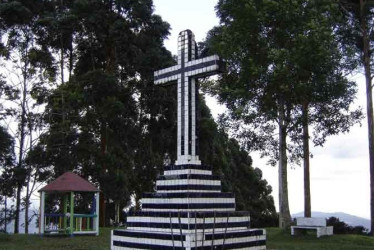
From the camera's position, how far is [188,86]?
1031 centimetres

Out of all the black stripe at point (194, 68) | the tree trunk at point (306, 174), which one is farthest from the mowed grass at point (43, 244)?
the tree trunk at point (306, 174)

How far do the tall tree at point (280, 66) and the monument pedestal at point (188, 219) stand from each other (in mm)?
6832

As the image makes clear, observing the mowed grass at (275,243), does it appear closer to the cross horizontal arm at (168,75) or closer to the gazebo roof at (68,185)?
the gazebo roof at (68,185)

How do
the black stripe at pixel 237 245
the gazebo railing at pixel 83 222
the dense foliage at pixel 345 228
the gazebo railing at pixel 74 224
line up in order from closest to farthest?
the black stripe at pixel 237 245
the gazebo railing at pixel 74 224
the gazebo railing at pixel 83 222
the dense foliage at pixel 345 228

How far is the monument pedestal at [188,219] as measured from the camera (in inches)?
348

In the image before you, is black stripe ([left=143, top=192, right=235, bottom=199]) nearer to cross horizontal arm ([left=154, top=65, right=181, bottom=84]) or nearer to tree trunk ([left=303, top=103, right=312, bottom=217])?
cross horizontal arm ([left=154, top=65, right=181, bottom=84])

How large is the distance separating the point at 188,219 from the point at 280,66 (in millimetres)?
8240

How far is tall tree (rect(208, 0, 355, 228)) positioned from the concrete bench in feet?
6.16

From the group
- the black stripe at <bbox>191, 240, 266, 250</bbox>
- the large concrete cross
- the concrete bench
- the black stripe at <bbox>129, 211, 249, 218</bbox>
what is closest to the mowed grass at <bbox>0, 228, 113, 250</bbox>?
the black stripe at <bbox>129, 211, 249, 218</bbox>

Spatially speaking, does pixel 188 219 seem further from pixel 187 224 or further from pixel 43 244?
pixel 43 244

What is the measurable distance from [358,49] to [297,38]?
4.65m

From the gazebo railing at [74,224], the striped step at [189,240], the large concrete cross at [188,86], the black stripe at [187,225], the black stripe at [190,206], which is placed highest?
the large concrete cross at [188,86]

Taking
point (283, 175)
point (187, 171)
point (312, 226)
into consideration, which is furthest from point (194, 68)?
point (283, 175)

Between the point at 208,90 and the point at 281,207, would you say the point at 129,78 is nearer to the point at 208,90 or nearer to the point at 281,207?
the point at 208,90
